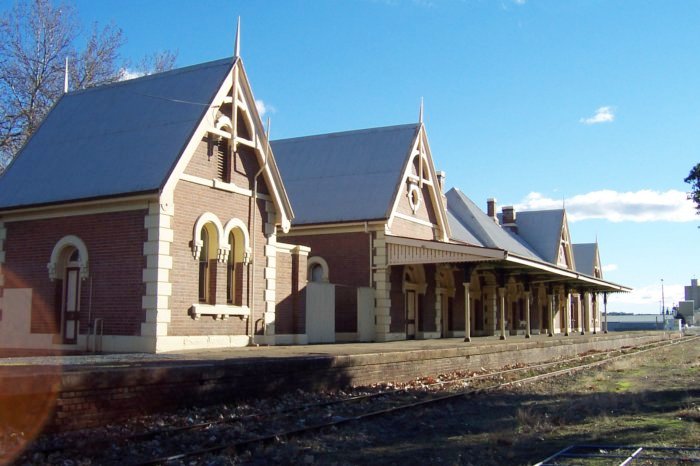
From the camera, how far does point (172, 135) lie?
1811cm

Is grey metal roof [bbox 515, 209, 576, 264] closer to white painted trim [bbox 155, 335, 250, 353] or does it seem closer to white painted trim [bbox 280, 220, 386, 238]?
white painted trim [bbox 280, 220, 386, 238]

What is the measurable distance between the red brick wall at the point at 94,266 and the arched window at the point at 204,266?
6.18ft

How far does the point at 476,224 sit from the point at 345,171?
16.1m

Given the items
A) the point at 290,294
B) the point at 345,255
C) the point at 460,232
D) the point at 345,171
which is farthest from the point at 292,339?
the point at 460,232

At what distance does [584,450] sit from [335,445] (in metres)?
3.05

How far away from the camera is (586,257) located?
6419 centimetres

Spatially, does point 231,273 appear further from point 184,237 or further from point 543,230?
point 543,230

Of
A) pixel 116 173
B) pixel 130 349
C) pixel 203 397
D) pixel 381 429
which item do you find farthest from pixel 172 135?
pixel 381 429

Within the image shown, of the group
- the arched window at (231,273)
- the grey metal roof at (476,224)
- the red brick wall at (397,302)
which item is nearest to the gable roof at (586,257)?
the grey metal roof at (476,224)

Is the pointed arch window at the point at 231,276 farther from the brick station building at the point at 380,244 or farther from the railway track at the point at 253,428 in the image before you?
the railway track at the point at 253,428

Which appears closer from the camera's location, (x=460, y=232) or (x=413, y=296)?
(x=413, y=296)

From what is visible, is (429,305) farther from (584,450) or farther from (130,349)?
(584,450)

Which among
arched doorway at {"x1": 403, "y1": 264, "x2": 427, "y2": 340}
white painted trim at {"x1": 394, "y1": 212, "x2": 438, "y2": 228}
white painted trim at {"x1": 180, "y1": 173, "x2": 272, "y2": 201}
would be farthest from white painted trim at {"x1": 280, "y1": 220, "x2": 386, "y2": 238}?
white painted trim at {"x1": 180, "y1": 173, "x2": 272, "y2": 201}

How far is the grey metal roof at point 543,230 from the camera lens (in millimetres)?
53153
